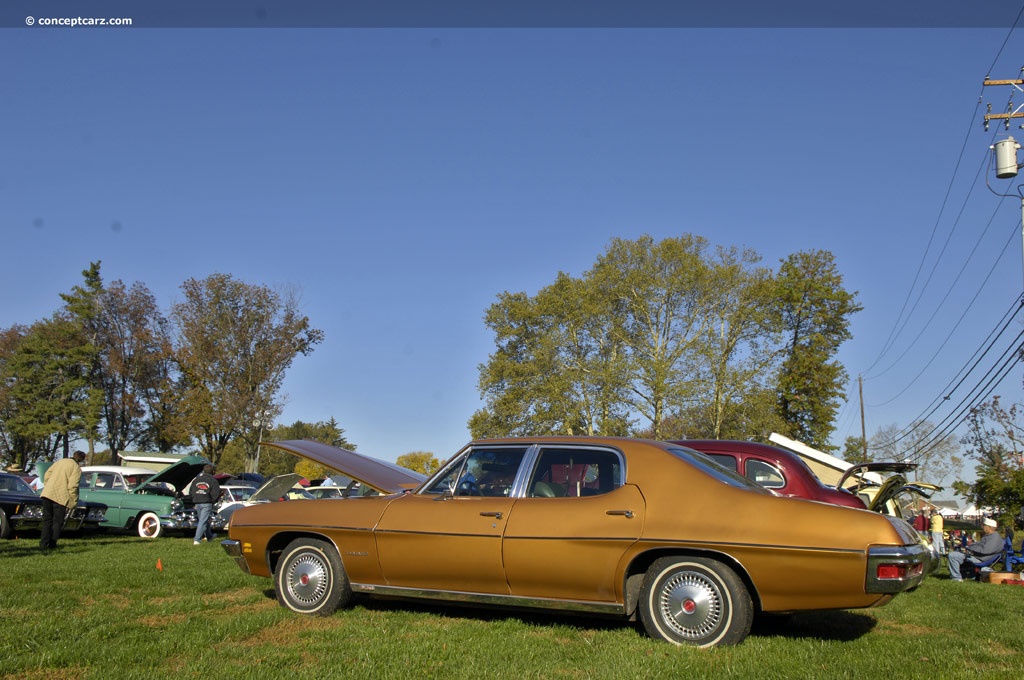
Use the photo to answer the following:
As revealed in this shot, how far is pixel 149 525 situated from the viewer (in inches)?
703

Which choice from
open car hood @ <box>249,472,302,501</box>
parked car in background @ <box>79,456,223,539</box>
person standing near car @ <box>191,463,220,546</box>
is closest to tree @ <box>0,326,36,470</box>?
parked car in background @ <box>79,456,223,539</box>

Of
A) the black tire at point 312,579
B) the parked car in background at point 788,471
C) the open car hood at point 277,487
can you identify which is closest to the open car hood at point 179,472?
the open car hood at point 277,487

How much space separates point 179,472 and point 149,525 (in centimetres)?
149

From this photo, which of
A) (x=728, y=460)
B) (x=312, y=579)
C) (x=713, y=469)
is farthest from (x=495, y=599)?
(x=728, y=460)

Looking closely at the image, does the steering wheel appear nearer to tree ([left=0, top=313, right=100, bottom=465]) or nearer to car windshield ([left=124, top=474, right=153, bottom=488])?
car windshield ([left=124, top=474, right=153, bottom=488])

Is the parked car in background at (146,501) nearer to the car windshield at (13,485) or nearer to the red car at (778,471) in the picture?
the car windshield at (13,485)

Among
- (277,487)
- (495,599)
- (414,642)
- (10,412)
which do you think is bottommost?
(414,642)

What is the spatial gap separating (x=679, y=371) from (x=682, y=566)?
108 feet

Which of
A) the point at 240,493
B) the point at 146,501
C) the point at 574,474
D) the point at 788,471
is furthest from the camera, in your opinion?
the point at 240,493

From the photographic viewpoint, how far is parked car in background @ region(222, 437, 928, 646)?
5070mm

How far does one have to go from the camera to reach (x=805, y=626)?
6234 mm

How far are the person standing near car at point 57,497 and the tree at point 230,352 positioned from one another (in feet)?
86.1

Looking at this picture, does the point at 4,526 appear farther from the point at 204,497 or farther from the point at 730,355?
the point at 730,355

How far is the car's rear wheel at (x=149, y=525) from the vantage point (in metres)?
17.8
